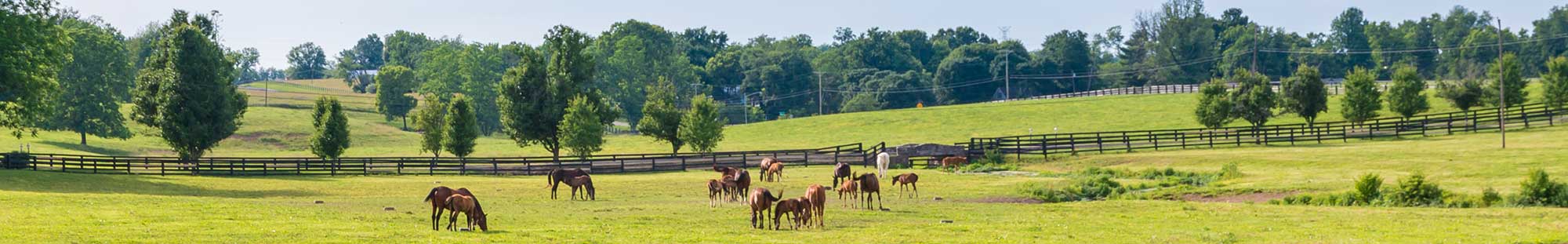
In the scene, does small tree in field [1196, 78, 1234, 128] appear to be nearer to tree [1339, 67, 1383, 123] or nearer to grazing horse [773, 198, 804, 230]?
tree [1339, 67, 1383, 123]

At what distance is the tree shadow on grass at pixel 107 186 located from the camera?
41.6 metres

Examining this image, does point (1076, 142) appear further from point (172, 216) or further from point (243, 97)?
point (172, 216)

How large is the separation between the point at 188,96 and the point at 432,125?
1343 centimetres

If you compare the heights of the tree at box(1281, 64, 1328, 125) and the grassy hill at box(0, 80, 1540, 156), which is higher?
the tree at box(1281, 64, 1328, 125)

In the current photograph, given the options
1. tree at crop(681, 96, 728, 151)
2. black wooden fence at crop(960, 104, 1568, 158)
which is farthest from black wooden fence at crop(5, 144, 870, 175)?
black wooden fence at crop(960, 104, 1568, 158)

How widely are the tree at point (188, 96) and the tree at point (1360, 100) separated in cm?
6066

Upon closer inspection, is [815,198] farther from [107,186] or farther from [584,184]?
[107,186]

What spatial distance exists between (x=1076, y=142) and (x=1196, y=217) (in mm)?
39603

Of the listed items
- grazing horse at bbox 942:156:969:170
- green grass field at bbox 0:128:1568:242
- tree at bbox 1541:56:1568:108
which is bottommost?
green grass field at bbox 0:128:1568:242

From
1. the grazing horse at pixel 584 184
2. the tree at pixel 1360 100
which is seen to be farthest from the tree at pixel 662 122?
the tree at pixel 1360 100

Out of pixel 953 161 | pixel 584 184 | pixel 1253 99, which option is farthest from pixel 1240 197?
pixel 1253 99

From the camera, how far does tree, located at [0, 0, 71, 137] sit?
46031 millimetres

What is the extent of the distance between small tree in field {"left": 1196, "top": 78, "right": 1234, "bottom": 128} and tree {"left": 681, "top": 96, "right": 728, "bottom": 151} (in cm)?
2871

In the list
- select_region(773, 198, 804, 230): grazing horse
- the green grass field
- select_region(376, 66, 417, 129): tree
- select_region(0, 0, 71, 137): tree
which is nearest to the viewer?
the green grass field
